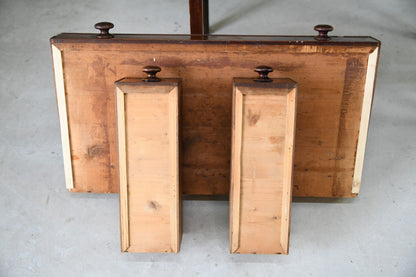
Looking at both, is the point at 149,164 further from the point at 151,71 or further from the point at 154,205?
the point at 151,71

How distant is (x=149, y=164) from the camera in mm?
1489

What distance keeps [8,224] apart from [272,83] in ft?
3.77

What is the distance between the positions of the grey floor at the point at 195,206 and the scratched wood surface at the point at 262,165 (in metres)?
0.09

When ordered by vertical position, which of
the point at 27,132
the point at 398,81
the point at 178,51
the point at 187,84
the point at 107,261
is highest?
the point at 178,51

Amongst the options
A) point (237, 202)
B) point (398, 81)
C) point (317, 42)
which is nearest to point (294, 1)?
point (398, 81)

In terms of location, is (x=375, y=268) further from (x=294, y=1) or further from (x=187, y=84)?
(x=294, y=1)

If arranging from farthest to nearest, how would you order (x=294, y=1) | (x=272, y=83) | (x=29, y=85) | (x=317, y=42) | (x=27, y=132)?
(x=294, y=1), (x=29, y=85), (x=27, y=132), (x=317, y=42), (x=272, y=83)

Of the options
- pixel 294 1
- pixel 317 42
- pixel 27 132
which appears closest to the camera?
pixel 317 42

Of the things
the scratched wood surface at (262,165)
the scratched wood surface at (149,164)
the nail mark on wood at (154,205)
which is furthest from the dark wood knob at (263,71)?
the nail mark on wood at (154,205)

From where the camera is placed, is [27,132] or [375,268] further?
[27,132]

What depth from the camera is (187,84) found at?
1634mm

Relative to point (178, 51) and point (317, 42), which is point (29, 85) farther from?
point (317, 42)

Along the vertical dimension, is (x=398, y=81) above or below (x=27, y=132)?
above

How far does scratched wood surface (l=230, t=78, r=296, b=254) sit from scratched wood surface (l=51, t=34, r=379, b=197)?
0.16 meters
